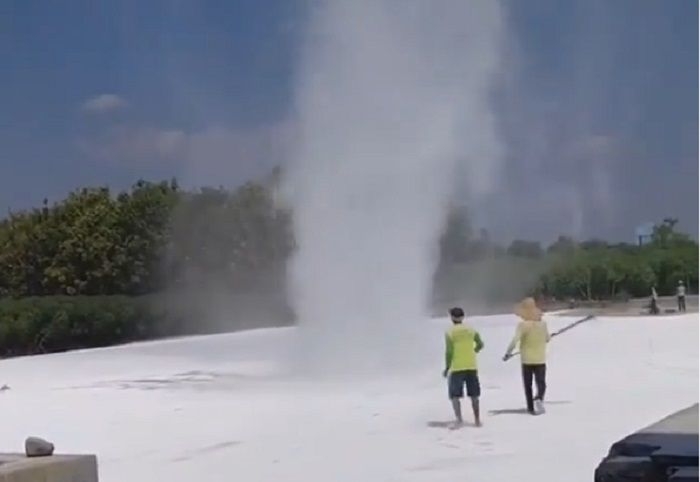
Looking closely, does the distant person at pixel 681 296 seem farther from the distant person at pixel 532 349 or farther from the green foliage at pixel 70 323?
the distant person at pixel 532 349

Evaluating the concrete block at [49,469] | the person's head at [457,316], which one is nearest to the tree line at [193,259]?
the person's head at [457,316]

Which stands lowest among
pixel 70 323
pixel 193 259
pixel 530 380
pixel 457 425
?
pixel 457 425

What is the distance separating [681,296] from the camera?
30.1 metres

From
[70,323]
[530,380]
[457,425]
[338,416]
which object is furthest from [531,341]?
[70,323]

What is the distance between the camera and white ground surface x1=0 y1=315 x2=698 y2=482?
10227 mm

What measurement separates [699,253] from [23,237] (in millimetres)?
37173

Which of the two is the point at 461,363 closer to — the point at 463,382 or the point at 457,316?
the point at 463,382

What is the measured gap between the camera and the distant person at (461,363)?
12227 mm

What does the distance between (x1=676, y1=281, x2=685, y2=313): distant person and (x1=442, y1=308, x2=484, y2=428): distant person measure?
1866 cm

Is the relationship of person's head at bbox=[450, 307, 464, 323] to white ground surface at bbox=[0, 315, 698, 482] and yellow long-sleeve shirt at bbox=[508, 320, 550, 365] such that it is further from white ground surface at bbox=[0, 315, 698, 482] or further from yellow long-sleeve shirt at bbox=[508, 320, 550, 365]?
white ground surface at bbox=[0, 315, 698, 482]

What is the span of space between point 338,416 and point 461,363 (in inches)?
76.2

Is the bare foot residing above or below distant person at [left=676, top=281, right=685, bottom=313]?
below

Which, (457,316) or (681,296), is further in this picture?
(681,296)

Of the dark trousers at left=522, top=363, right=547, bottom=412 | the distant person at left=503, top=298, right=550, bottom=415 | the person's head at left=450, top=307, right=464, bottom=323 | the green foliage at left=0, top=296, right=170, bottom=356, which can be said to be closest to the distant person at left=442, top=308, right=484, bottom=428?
the person's head at left=450, top=307, right=464, bottom=323
